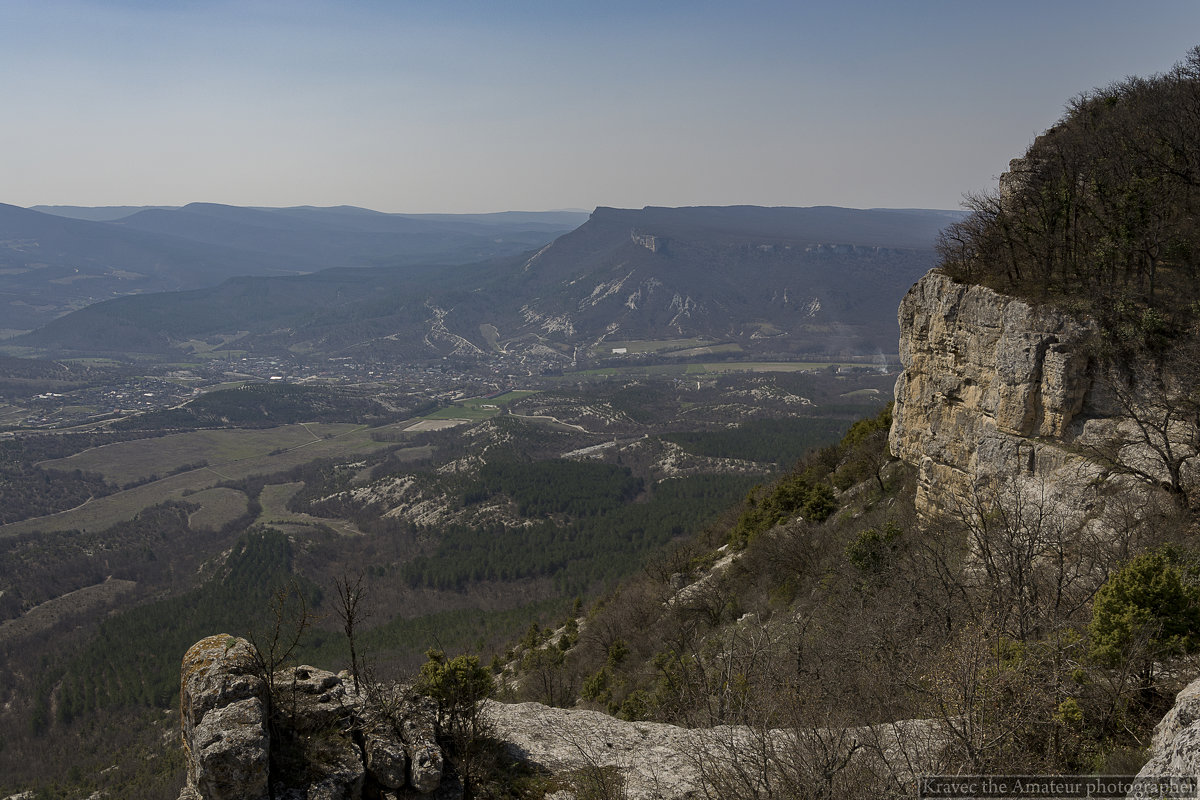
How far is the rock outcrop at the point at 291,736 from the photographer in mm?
10148

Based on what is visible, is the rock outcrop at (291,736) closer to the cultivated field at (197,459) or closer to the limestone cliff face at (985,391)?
the limestone cliff face at (985,391)

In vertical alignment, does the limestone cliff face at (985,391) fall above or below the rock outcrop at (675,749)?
above

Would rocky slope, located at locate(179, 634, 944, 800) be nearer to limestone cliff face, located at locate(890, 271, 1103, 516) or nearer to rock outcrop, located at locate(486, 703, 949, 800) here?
rock outcrop, located at locate(486, 703, 949, 800)

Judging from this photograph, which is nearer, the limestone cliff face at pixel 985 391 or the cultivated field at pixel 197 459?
the limestone cliff face at pixel 985 391

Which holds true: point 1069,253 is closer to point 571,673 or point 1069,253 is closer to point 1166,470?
point 1166,470

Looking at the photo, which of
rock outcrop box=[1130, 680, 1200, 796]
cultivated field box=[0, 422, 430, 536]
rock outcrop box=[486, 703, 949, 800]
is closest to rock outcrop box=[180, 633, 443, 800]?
rock outcrop box=[486, 703, 949, 800]

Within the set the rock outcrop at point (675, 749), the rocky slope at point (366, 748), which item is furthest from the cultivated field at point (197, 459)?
the rocky slope at point (366, 748)

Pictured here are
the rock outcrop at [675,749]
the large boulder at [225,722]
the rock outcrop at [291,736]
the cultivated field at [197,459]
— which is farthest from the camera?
the cultivated field at [197,459]

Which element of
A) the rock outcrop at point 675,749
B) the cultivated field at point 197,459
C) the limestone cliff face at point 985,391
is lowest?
the cultivated field at point 197,459

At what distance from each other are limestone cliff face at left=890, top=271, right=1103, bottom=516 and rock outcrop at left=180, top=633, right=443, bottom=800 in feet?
63.8

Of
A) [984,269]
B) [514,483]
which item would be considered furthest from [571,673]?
[514,483]

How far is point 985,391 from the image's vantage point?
22.6 m

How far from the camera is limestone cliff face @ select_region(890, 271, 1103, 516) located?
64.1 feet

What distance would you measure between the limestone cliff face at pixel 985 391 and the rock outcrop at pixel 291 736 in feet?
63.8
